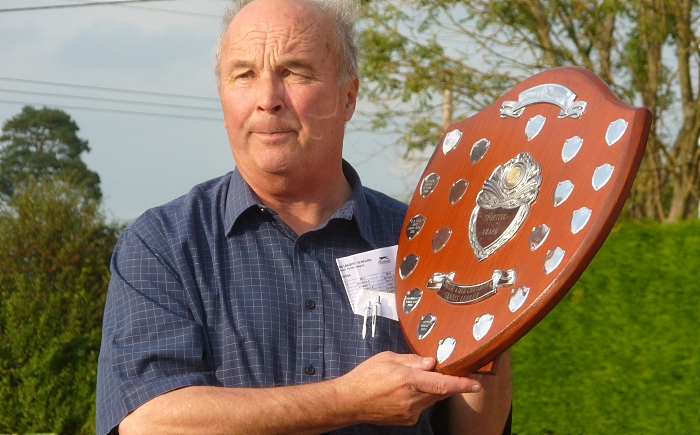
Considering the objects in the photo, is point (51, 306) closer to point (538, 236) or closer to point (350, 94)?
point (350, 94)

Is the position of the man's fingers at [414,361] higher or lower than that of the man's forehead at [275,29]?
lower

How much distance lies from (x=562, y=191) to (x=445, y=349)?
17.1 inches

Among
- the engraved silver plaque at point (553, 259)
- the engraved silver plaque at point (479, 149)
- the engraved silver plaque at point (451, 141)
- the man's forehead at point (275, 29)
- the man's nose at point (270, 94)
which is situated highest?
the man's forehead at point (275, 29)

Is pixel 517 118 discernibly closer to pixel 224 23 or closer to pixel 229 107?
pixel 229 107

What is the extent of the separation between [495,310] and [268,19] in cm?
107

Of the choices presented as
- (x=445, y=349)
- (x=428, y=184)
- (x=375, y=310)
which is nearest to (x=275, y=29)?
(x=428, y=184)

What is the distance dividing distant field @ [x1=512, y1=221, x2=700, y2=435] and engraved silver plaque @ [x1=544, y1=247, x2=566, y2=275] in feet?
16.4

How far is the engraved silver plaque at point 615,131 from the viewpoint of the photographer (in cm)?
189

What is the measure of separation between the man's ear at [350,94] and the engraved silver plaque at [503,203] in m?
0.57

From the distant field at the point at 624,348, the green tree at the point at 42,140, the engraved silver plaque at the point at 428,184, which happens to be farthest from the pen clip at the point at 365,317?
the green tree at the point at 42,140

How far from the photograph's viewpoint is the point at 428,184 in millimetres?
2473

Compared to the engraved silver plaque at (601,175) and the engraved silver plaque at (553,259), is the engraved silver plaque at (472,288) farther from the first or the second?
the engraved silver plaque at (601,175)

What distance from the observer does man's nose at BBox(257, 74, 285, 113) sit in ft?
7.73

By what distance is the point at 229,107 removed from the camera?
2.41 metres
